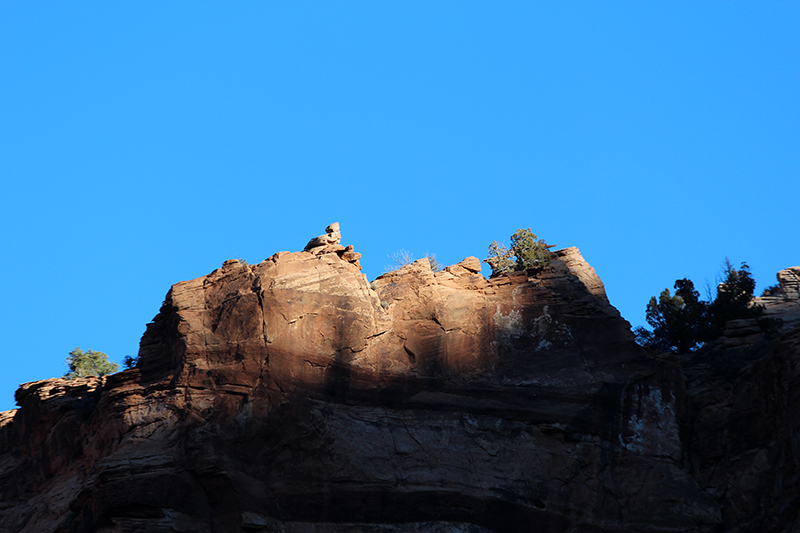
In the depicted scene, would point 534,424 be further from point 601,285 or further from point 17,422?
point 17,422

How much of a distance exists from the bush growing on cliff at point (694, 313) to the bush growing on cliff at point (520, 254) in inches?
267

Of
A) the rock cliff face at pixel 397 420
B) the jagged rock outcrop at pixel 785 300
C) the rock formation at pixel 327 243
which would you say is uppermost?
the rock formation at pixel 327 243

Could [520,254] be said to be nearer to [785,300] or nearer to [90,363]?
[785,300]

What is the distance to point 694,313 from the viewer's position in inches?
1631

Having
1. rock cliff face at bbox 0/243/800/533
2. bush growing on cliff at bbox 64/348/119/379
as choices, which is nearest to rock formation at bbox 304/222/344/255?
rock cliff face at bbox 0/243/800/533

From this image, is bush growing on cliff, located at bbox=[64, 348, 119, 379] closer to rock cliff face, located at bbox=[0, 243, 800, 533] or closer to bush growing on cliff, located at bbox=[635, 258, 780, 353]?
rock cliff face, located at bbox=[0, 243, 800, 533]

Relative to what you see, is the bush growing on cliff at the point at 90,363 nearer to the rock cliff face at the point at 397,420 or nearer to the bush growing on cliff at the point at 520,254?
the rock cliff face at the point at 397,420

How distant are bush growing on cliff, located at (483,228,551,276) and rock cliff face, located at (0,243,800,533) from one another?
1.28m

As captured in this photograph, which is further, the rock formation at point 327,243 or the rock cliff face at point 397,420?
the rock formation at point 327,243

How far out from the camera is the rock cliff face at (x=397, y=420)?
3045 cm

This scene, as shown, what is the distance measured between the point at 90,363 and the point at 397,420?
58.7 ft

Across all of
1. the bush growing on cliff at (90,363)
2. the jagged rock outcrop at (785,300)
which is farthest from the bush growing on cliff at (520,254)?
the bush growing on cliff at (90,363)

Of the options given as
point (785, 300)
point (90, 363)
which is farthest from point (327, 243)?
point (785, 300)

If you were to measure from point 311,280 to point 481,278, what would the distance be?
6999mm
